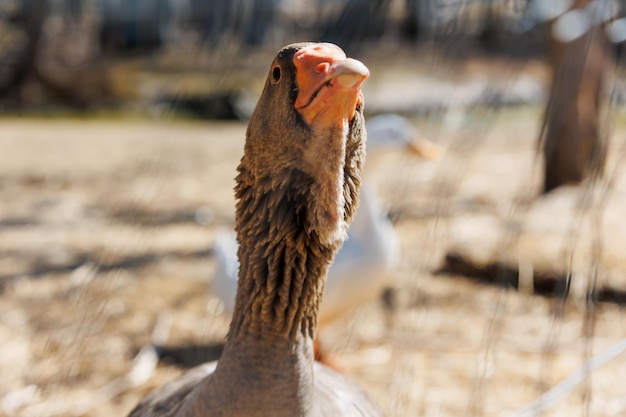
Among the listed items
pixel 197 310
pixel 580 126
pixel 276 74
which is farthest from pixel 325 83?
pixel 580 126

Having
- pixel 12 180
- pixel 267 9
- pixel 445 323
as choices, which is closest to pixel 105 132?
pixel 12 180

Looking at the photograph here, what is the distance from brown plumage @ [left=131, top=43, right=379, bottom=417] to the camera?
155 cm

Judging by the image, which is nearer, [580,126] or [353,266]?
[353,266]

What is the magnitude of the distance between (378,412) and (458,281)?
248 cm

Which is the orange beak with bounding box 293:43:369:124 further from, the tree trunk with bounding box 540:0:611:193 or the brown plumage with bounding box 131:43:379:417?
the tree trunk with bounding box 540:0:611:193

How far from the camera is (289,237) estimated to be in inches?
68.4

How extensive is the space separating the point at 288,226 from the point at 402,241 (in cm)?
352

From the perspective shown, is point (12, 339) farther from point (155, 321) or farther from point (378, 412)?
point (378, 412)

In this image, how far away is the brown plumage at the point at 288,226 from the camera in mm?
1554

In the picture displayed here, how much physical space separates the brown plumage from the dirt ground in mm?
469

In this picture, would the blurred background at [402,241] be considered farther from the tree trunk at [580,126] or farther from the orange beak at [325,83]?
the orange beak at [325,83]

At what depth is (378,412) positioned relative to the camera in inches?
85.3

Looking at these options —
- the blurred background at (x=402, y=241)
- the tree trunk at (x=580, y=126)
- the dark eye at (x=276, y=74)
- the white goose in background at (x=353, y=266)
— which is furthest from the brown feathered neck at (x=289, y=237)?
the tree trunk at (x=580, y=126)

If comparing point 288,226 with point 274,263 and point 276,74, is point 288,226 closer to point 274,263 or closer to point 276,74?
point 274,263
